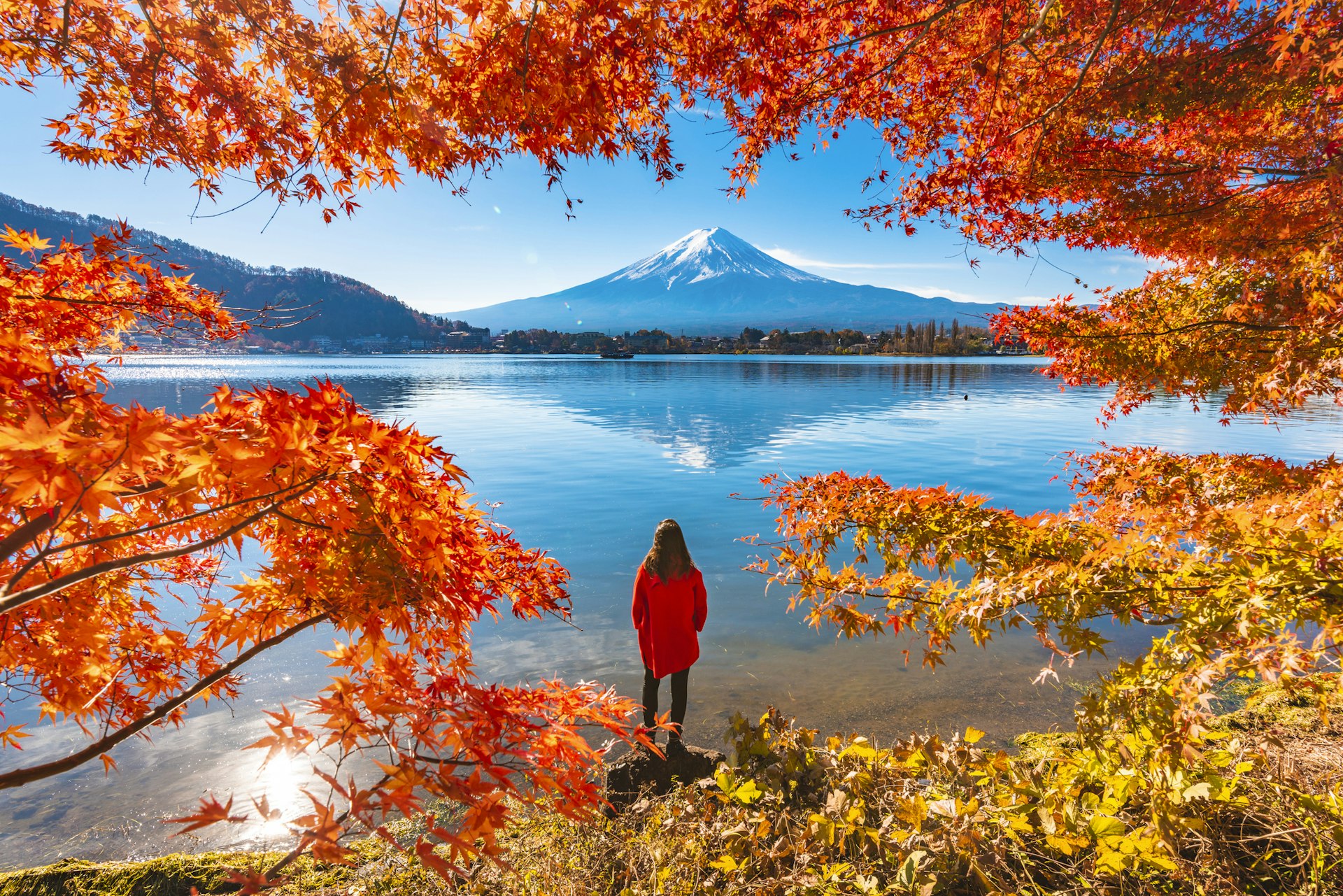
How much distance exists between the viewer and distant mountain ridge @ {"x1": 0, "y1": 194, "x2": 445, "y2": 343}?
109125 mm

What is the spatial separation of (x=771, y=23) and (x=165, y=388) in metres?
66.7

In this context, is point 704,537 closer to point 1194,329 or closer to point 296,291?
point 1194,329

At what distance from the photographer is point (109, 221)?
10.7 ft

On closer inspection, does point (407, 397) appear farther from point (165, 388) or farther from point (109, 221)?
point (109, 221)

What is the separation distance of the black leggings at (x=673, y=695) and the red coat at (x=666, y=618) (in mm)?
111

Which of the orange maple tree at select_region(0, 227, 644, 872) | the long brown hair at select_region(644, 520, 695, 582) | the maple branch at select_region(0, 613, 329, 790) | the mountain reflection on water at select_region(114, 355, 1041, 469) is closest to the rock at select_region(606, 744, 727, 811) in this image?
the long brown hair at select_region(644, 520, 695, 582)

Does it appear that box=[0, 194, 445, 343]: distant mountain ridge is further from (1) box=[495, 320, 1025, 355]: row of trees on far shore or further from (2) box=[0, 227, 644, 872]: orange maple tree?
(2) box=[0, 227, 644, 872]: orange maple tree

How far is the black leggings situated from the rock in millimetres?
230

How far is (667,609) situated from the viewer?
4.51m

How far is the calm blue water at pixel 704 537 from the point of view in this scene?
16.9 ft

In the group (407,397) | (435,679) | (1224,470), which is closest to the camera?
(435,679)

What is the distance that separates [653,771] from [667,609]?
→ 1413 millimetres

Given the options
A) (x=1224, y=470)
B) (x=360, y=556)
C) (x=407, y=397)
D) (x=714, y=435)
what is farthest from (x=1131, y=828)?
(x=407, y=397)

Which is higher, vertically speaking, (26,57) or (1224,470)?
(26,57)
